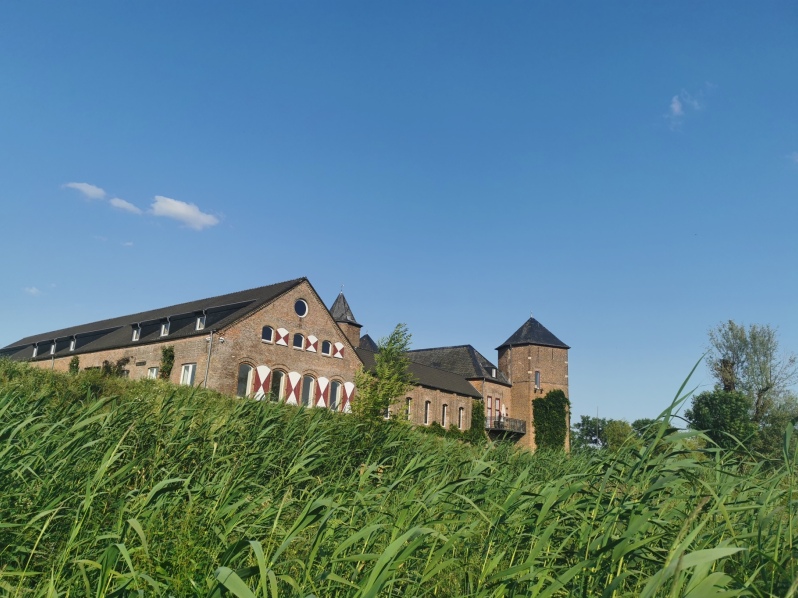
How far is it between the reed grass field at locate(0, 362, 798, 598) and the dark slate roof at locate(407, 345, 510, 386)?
126 feet

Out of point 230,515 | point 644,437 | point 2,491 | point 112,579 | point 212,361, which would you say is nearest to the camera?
point 112,579

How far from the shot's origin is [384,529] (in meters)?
4.32

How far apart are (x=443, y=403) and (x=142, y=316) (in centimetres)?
1945

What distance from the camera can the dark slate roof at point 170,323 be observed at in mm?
28783

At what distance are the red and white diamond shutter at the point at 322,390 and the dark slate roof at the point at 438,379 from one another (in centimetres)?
592

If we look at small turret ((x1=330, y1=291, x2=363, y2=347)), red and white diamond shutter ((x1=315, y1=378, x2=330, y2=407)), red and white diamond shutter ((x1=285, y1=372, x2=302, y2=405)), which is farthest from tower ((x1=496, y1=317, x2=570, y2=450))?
red and white diamond shutter ((x1=285, y1=372, x2=302, y2=405))

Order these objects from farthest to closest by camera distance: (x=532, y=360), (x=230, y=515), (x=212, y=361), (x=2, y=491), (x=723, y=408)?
(x=532, y=360) → (x=723, y=408) → (x=212, y=361) → (x=2, y=491) → (x=230, y=515)

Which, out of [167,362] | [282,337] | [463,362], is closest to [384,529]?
[282,337]

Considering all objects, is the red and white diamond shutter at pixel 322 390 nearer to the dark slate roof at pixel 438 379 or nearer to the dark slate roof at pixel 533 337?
the dark slate roof at pixel 438 379

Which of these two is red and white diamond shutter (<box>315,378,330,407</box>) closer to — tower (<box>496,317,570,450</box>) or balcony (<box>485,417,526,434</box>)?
balcony (<box>485,417,526,434</box>)

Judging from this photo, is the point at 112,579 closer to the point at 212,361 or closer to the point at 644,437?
the point at 644,437

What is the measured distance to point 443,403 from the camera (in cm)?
3922

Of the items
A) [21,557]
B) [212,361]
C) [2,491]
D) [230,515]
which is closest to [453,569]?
[230,515]

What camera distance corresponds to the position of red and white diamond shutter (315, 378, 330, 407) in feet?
97.2
